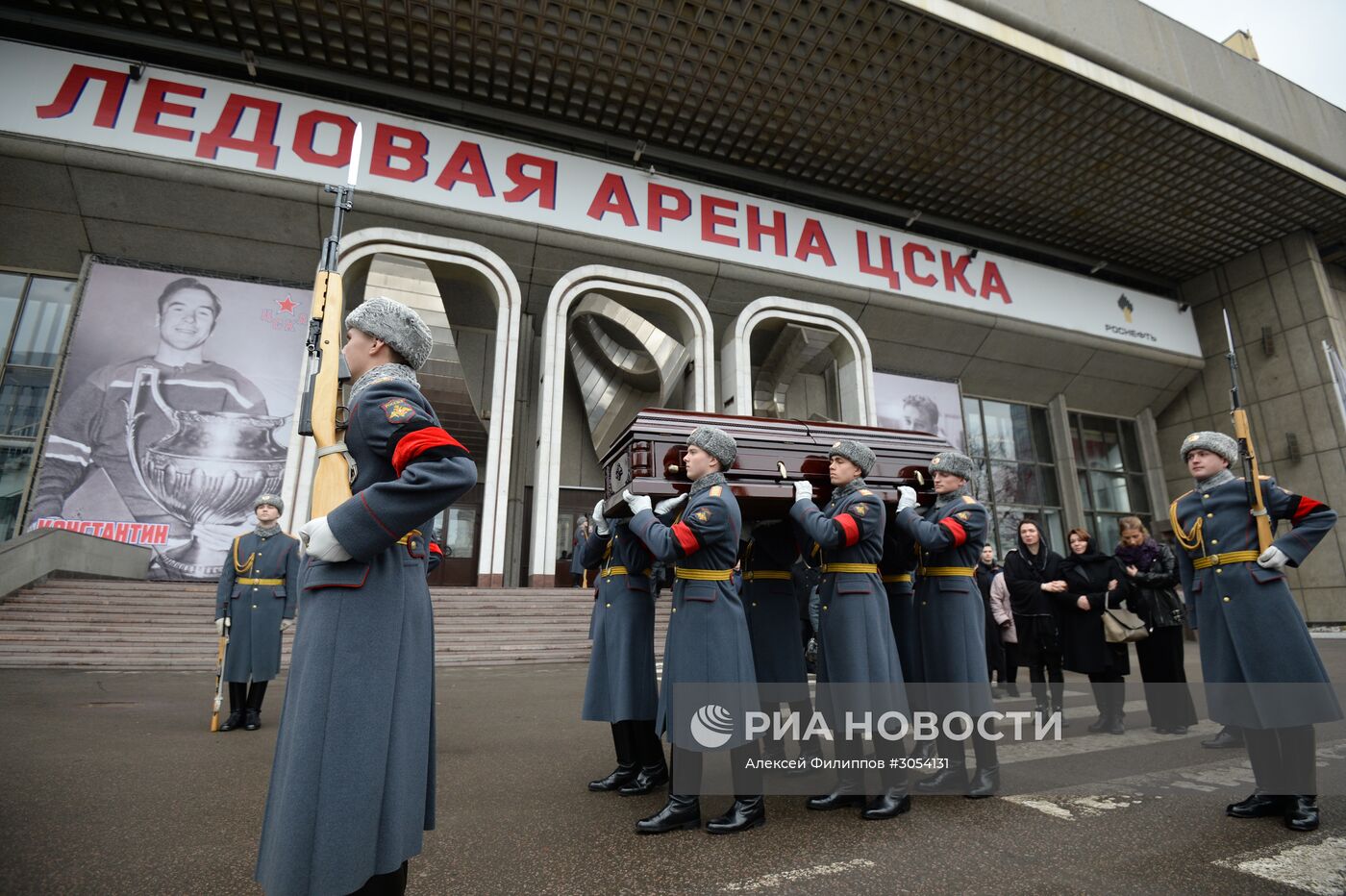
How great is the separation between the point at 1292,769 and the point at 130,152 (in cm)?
1648

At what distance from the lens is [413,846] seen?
1641mm

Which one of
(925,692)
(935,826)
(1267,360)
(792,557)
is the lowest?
(935,826)

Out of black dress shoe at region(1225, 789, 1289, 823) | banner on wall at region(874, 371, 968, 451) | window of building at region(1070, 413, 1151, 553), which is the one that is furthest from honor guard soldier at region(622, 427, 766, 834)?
window of building at region(1070, 413, 1151, 553)

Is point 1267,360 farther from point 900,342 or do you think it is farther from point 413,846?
point 413,846

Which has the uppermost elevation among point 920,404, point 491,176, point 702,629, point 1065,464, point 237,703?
point 491,176

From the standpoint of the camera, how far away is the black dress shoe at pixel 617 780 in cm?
329

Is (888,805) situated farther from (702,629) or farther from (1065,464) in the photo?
(1065,464)

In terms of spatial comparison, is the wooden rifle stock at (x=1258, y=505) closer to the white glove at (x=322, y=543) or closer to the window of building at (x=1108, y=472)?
the white glove at (x=322, y=543)

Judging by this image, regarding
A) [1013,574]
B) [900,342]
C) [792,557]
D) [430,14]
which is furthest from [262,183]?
[900,342]

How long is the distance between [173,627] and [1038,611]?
1042cm

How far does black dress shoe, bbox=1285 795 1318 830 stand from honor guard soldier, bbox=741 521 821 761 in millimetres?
2031

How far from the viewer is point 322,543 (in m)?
1.57

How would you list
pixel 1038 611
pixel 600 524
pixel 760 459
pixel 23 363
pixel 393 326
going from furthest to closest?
1. pixel 23 363
2. pixel 1038 611
3. pixel 760 459
4. pixel 600 524
5. pixel 393 326

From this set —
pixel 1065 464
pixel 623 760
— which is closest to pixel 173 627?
pixel 623 760
